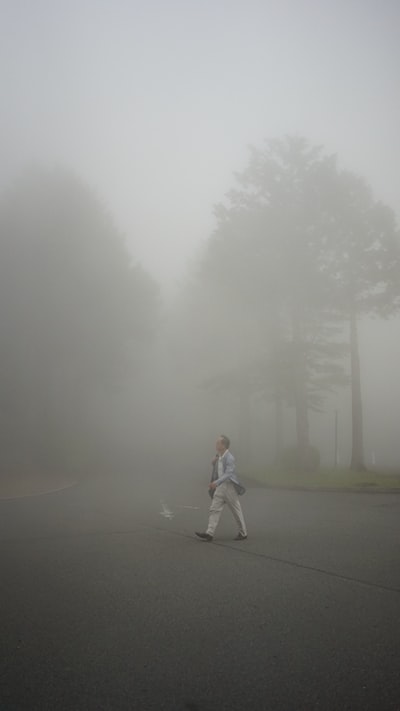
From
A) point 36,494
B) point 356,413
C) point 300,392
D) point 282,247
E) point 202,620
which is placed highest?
point 282,247

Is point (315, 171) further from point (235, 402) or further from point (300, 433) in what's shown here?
point (235, 402)

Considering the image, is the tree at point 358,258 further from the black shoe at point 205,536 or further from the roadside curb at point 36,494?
the black shoe at point 205,536

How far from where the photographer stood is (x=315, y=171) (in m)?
19.3

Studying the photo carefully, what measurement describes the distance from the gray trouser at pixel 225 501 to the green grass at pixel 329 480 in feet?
23.7

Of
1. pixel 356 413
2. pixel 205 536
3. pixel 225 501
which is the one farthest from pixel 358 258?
pixel 205 536

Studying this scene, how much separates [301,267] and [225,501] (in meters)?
13.1

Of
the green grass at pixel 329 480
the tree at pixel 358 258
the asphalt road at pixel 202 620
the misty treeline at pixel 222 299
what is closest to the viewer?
the asphalt road at pixel 202 620

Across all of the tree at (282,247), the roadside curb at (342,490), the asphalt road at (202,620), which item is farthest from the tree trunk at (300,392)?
the asphalt road at (202,620)

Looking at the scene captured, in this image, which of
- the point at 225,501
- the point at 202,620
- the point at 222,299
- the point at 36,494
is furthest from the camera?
the point at 222,299

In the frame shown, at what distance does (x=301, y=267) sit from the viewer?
18766 millimetres

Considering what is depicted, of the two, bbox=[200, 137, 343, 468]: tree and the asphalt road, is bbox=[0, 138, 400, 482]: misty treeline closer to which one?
bbox=[200, 137, 343, 468]: tree

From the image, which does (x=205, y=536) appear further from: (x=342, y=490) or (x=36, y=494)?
(x=36, y=494)

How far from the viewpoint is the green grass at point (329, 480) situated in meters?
14.0

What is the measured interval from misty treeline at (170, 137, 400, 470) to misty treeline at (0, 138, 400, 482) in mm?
59
